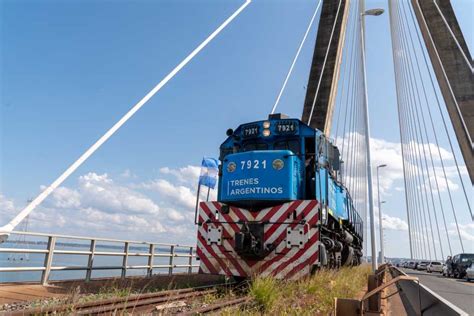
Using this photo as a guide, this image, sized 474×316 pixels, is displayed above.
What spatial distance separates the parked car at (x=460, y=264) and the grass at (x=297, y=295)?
1973cm

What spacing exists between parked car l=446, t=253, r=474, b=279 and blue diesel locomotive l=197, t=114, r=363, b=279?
62.5 feet

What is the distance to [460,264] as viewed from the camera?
23781mm

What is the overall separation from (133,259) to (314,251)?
21.9 ft

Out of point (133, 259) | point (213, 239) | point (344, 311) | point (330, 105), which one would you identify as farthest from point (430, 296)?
point (330, 105)

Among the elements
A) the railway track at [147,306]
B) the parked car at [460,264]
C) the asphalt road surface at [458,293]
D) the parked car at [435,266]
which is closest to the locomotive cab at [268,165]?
the railway track at [147,306]

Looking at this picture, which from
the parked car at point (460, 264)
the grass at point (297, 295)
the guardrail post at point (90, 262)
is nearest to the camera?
the grass at point (297, 295)

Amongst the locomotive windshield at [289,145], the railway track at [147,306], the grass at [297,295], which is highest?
the locomotive windshield at [289,145]

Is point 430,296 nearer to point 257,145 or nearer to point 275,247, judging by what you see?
point 275,247

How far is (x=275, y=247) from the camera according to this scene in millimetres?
7789

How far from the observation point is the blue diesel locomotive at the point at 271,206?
25.2 ft

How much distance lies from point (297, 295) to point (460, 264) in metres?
22.2

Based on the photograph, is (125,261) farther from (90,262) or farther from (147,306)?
(147,306)

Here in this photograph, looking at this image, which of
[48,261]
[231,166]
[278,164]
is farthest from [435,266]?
[48,261]

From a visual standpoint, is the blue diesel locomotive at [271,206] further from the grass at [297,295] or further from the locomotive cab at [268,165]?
the grass at [297,295]
